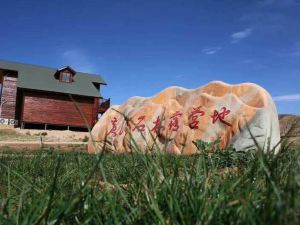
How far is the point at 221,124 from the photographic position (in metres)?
12.5

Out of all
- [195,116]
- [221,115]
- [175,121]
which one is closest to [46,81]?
[175,121]

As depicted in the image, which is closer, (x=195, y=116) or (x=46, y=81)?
(x=195, y=116)

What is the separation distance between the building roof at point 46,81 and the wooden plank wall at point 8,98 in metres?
1.34

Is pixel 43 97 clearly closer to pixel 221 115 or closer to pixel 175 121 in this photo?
pixel 175 121

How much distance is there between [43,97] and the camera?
3834 centimetres

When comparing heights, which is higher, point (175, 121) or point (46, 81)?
point (46, 81)

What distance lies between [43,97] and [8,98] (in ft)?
11.9

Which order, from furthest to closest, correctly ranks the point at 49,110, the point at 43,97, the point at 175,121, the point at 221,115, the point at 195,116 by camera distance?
the point at 43,97, the point at 49,110, the point at 175,121, the point at 195,116, the point at 221,115

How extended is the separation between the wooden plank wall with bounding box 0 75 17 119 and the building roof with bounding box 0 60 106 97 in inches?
52.7

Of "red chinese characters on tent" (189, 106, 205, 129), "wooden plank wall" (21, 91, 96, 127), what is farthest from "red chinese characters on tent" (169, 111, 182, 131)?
"wooden plank wall" (21, 91, 96, 127)

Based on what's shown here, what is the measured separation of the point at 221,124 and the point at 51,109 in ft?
92.8

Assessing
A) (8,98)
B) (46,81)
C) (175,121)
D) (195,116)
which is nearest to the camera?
(195,116)

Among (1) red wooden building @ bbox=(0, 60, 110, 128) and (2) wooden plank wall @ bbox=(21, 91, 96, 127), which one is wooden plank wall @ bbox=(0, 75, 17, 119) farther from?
(2) wooden plank wall @ bbox=(21, 91, 96, 127)

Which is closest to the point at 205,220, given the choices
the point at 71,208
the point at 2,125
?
the point at 71,208
